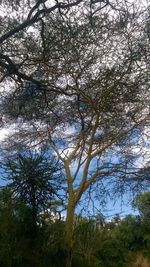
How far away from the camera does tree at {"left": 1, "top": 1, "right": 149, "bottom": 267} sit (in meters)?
7.14

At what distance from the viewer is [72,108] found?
990 centimetres

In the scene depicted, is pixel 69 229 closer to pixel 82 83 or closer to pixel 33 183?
pixel 33 183

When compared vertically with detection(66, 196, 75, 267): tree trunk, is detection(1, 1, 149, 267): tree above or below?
above

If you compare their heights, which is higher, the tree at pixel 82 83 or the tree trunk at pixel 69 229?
the tree at pixel 82 83

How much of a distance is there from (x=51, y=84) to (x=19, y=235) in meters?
2.66

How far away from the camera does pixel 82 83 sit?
8797 millimetres

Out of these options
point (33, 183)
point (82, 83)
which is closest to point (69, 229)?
point (33, 183)

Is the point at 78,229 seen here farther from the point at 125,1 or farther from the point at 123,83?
the point at 125,1

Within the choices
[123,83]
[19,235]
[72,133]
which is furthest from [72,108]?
[19,235]

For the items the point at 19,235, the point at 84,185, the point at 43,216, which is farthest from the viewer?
the point at 84,185

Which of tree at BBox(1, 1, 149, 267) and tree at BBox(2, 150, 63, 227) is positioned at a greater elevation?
tree at BBox(1, 1, 149, 267)

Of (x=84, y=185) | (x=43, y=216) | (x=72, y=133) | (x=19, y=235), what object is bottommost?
(x=19, y=235)

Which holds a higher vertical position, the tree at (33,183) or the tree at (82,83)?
the tree at (82,83)

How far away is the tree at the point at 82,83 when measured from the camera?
7141 mm
